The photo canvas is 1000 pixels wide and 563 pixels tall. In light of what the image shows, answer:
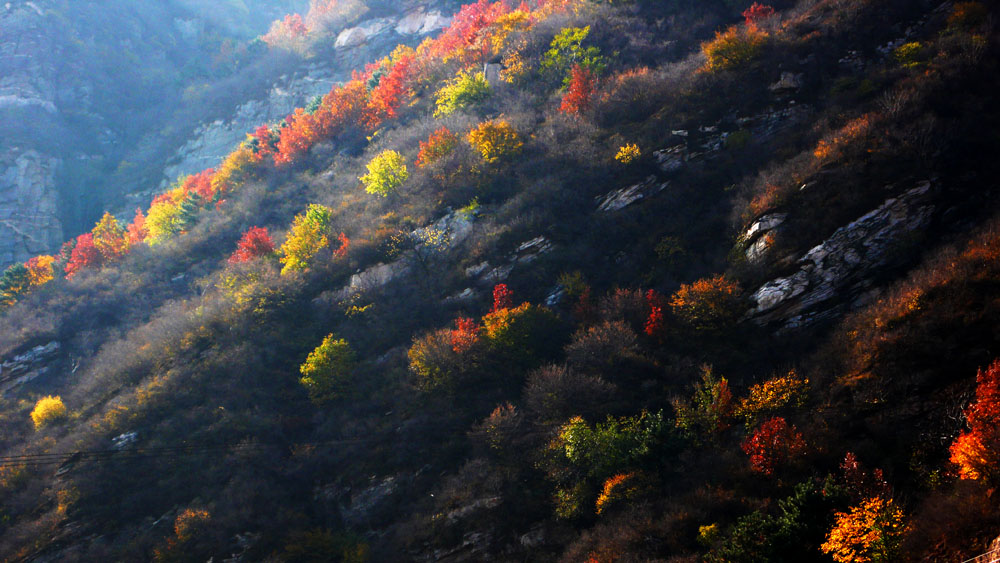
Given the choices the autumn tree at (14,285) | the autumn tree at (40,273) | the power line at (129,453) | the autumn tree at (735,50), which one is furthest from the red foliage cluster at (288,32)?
the power line at (129,453)

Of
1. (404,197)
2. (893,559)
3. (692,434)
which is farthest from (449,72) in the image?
(893,559)

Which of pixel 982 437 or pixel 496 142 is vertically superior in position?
pixel 496 142

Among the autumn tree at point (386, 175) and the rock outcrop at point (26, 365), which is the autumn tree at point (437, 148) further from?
the rock outcrop at point (26, 365)

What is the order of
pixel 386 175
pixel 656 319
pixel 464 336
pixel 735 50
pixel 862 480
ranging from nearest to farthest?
pixel 862 480
pixel 656 319
pixel 464 336
pixel 735 50
pixel 386 175

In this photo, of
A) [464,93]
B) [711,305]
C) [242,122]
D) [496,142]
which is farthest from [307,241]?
[242,122]

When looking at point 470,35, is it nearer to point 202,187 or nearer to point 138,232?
point 202,187

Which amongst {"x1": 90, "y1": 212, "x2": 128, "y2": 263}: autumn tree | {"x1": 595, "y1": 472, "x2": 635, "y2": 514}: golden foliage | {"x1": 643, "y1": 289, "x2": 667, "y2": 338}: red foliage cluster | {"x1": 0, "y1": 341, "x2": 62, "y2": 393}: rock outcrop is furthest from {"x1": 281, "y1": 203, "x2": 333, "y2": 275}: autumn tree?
{"x1": 595, "y1": 472, "x2": 635, "y2": 514}: golden foliage

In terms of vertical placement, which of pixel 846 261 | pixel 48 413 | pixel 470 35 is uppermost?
pixel 470 35

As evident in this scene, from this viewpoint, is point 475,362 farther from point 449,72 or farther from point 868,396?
point 449,72
